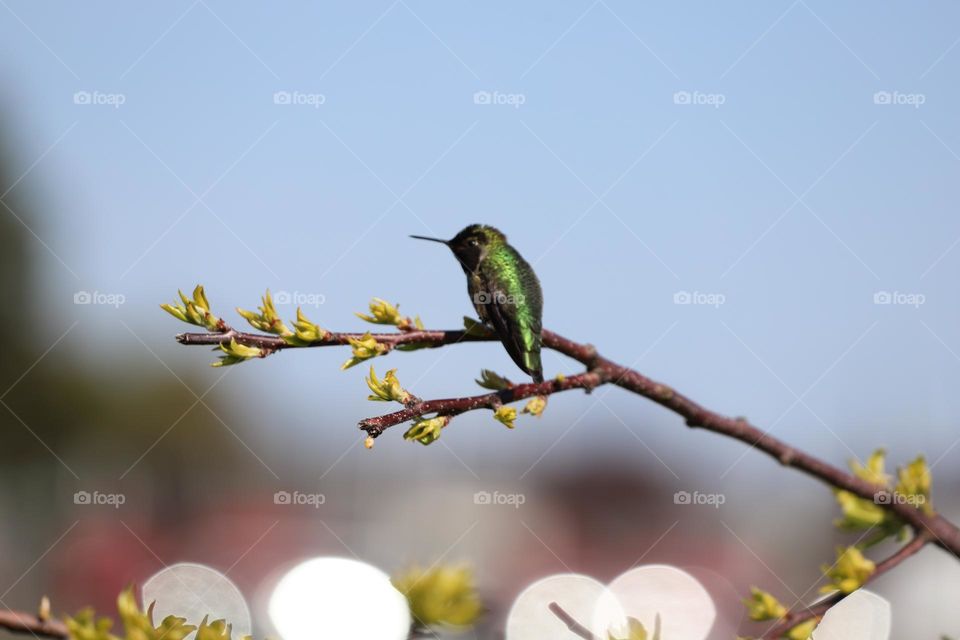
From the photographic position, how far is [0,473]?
1978 inches

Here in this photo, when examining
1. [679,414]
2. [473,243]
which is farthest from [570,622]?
[473,243]

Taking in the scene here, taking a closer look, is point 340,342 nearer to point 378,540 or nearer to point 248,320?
point 248,320

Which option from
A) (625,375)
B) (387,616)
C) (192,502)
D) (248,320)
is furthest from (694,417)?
(192,502)

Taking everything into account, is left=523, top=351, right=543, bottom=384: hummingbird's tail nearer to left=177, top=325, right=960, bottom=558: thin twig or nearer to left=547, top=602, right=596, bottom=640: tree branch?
left=177, top=325, right=960, bottom=558: thin twig

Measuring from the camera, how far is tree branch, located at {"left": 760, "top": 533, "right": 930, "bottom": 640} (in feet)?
6.21

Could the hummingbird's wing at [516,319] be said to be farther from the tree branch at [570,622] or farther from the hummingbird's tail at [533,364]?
the tree branch at [570,622]

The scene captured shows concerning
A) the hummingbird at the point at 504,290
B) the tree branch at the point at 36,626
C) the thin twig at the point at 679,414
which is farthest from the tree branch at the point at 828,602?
the tree branch at the point at 36,626

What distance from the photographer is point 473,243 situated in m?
4.21

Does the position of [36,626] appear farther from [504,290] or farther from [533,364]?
[504,290]

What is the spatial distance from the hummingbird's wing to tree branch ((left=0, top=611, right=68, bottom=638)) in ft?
4.72

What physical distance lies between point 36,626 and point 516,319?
1696 millimetres

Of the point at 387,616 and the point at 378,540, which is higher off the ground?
the point at 387,616

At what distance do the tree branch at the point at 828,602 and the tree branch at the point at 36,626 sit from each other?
1298 millimetres

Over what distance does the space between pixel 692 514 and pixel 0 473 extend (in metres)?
34.8
